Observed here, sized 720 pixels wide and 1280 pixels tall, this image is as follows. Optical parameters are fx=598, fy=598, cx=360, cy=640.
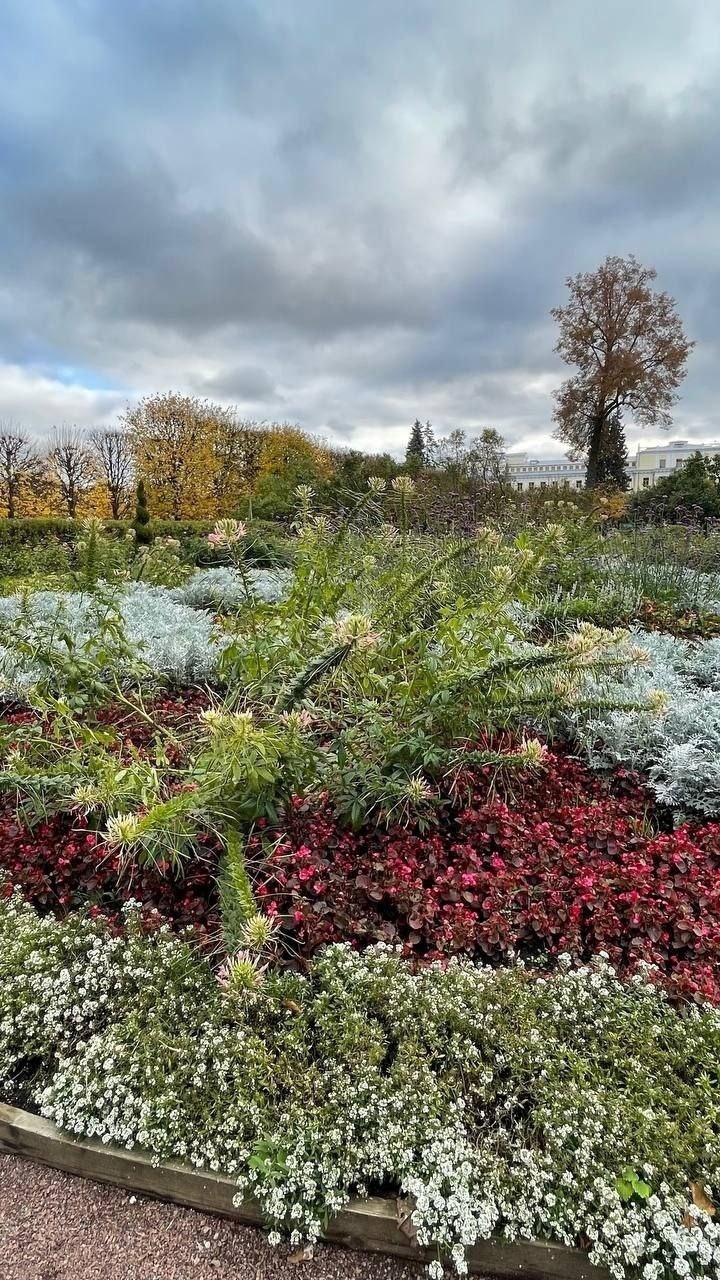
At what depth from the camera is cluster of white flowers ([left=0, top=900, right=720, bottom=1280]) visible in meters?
1.23

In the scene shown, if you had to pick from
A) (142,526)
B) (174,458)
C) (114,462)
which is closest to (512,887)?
(142,526)

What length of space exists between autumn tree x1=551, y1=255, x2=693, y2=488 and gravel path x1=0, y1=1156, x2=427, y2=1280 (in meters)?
24.1

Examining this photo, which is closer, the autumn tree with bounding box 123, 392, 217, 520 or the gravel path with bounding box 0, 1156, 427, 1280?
the gravel path with bounding box 0, 1156, 427, 1280

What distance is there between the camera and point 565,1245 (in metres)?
1.21

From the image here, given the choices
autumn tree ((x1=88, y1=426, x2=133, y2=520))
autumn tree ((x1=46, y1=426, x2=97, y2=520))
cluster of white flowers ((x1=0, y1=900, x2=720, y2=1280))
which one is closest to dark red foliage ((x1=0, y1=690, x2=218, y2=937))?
cluster of white flowers ((x1=0, y1=900, x2=720, y2=1280))

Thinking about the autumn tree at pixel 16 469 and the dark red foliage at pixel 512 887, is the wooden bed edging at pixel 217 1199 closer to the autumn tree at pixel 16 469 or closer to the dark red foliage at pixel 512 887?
the dark red foliage at pixel 512 887

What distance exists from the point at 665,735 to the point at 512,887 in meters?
1.28

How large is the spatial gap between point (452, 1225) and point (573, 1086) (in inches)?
14.9

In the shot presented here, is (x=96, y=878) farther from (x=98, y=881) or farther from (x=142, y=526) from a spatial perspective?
(x=142, y=526)

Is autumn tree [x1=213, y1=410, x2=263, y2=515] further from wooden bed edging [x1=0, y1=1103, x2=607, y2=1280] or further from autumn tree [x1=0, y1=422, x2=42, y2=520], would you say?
wooden bed edging [x1=0, y1=1103, x2=607, y2=1280]

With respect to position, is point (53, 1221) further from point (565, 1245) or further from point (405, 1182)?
point (565, 1245)

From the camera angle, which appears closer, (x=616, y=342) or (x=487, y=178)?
(x=487, y=178)

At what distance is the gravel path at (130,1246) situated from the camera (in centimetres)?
127

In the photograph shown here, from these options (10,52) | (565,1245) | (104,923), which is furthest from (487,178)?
(565,1245)
